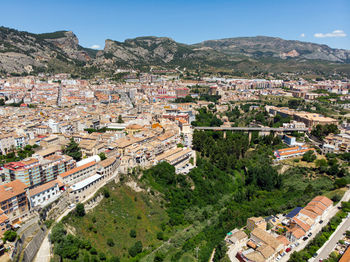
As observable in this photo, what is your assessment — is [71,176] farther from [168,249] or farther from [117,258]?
[168,249]

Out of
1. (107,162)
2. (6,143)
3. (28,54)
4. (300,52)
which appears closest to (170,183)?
(107,162)

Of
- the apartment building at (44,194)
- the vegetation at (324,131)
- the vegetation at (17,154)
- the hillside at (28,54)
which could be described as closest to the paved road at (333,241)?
the apartment building at (44,194)

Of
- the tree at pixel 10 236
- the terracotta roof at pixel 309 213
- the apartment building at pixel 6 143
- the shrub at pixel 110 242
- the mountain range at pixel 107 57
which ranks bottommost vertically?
the shrub at pixel 110 242

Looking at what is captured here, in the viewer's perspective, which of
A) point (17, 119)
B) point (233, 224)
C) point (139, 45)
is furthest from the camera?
point (139, 45)

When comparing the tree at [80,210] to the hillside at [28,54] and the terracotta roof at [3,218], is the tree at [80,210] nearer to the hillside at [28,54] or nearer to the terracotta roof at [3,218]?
the terracotta roof at [3,218]

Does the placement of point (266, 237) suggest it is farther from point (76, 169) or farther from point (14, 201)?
point (14, 201)

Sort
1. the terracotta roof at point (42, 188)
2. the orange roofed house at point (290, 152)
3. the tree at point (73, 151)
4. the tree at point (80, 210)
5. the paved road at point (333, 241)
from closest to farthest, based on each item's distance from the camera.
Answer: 1. the paved road at point (333, 241)
2. the terracotta roof at point (42, 188)
3. the tree at point (80, 210)
4. the tree at point (73, 151)
5. the orange roofed house at point (290, 152)

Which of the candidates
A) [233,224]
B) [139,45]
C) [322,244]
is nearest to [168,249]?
[233,224]
